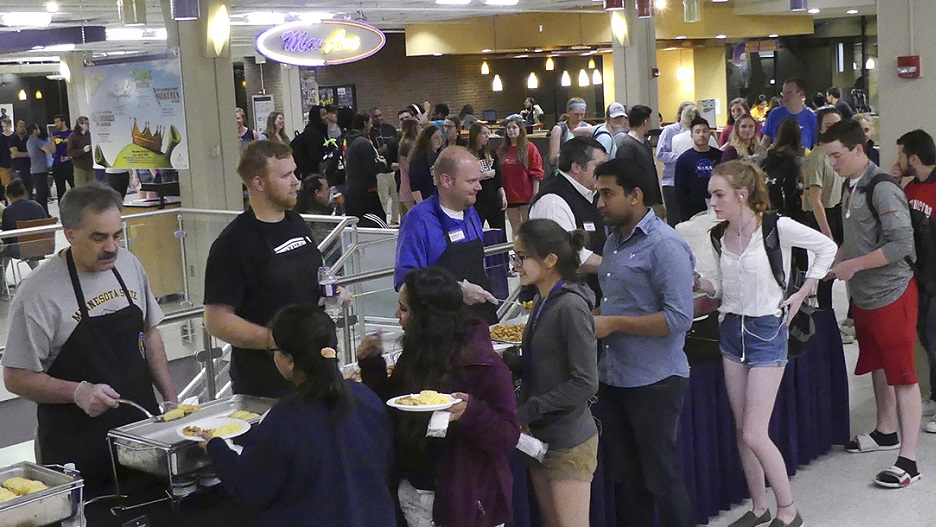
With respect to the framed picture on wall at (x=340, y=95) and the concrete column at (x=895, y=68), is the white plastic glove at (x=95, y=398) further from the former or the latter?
the framed picture on wall at (x=340, y=95)

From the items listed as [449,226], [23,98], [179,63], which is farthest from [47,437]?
[23,98]

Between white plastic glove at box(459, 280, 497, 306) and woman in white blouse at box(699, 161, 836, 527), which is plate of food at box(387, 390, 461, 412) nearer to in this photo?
white plastic glove at box(459, 280, 497, 306)

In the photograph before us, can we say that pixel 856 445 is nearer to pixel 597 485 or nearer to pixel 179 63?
pixel 597 485

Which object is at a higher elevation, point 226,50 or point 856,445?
point 226,50

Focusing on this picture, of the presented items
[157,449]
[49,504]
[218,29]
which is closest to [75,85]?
[218,29]

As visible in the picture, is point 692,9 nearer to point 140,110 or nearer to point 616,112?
point 616,112

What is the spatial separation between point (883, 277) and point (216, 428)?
3392 millimetres

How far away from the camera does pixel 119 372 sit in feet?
10.5

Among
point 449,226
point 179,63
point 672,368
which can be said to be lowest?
point 672,368

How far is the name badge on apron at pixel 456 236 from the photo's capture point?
4.18 meters

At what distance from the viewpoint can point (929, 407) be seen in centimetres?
609

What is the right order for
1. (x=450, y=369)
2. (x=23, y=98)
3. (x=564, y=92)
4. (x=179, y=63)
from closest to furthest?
(x=450, y=369)
(x=179, y=63)
(x=564, y=92)
(x=23, y=98)

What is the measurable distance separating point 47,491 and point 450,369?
1084 millimetres

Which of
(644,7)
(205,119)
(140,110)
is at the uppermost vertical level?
(644,7)
